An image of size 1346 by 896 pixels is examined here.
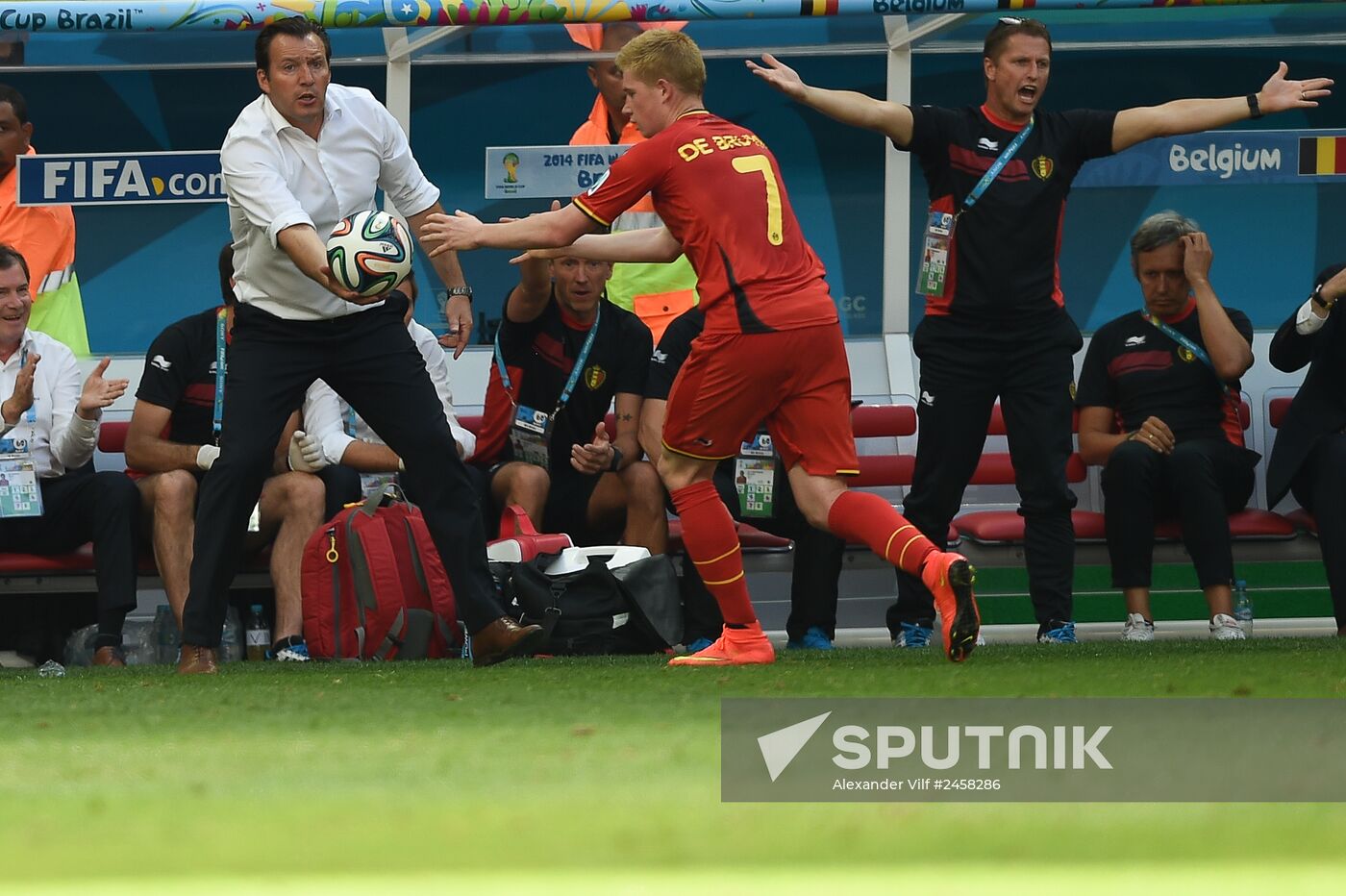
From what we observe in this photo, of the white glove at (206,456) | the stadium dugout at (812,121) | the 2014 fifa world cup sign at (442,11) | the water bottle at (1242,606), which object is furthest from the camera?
the stadium dugout at (812,121)

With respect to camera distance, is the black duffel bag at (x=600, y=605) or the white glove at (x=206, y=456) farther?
the white glove at (x=206, y=456)

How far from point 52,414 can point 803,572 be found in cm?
296

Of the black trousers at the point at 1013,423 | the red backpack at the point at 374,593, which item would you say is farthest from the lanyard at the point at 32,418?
the black trousers at the point at 1013,423

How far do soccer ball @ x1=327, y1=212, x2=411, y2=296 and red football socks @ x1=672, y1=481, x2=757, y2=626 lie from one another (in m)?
1.04

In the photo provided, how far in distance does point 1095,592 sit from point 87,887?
598cm

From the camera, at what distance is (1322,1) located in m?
8.19

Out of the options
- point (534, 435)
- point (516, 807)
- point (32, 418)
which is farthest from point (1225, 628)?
point (32, 418)

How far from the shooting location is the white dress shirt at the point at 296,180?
5.35 m

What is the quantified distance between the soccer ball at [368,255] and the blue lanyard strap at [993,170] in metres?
2.13

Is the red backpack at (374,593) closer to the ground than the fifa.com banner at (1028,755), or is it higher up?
closer to the ground

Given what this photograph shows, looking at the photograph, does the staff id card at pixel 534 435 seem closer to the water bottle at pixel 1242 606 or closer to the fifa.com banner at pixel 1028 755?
the water bottle at pixel 1242 606

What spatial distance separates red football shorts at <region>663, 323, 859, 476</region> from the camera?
5191mm

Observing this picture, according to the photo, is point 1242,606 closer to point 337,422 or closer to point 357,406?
point 337,422

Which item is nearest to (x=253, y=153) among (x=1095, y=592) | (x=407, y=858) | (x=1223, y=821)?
(x=407, y=858)
